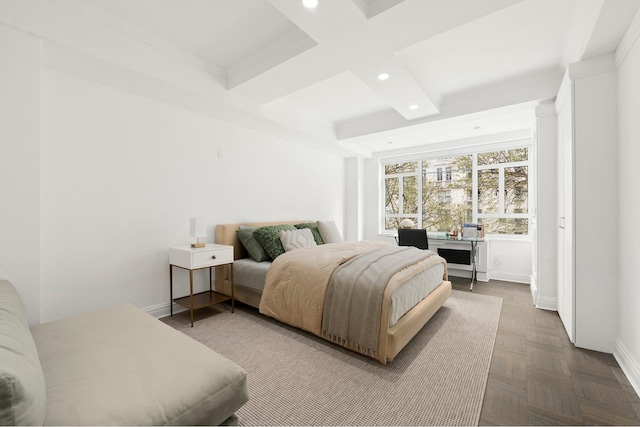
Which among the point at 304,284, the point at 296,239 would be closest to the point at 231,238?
the point at 296,239

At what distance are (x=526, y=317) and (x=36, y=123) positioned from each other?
475cm

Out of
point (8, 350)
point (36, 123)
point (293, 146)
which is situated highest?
point (293, 146)

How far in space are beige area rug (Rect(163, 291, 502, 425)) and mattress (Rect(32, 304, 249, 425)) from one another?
5.5 inches

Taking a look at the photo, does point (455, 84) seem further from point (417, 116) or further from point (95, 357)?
point (95, 357)

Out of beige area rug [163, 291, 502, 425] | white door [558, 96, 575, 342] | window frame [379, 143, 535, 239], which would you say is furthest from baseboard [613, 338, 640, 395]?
window frame [379, 143, 535, 239]

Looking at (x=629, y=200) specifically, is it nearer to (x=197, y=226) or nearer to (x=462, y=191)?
(x=462, y=191)

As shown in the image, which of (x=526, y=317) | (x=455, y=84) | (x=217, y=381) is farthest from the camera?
(x=455, y=84)

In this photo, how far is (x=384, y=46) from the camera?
2270mm

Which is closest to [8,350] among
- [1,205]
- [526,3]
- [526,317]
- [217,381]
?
[217,381]

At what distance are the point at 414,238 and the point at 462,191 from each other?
1551 millimetres

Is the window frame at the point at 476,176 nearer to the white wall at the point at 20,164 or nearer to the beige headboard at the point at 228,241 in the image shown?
the beige headboard at the point at 228,241

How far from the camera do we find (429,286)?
2.85m

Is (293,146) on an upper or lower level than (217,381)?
upper

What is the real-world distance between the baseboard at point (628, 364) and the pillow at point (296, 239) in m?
2.90
